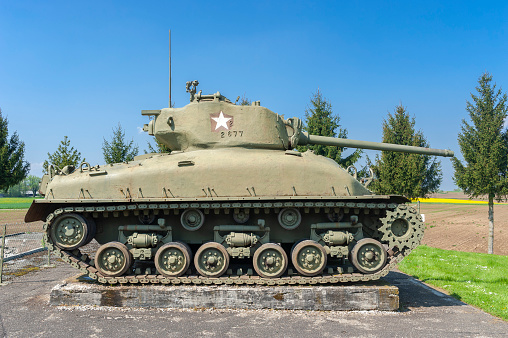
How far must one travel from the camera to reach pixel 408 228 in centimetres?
854

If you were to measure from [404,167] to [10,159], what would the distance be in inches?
1010

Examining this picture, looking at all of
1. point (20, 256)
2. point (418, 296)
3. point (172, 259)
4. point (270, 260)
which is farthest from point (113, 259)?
point (20, 256)

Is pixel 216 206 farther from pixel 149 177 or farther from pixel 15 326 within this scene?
pixel 15 326

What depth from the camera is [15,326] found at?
267 inches

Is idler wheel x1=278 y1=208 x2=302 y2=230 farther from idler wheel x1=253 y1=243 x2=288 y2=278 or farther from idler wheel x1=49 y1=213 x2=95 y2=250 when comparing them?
idler wheel x1=49 y1=213 x2=95 y2=250

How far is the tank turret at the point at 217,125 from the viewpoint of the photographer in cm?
950

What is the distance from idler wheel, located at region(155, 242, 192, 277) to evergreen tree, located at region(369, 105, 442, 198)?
14820 mm

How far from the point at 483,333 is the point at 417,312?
149 centimetres

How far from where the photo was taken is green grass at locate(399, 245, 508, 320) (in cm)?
867

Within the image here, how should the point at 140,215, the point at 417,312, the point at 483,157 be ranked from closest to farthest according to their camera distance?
the point at 417,312
the point at 140,215
the point at 483,157

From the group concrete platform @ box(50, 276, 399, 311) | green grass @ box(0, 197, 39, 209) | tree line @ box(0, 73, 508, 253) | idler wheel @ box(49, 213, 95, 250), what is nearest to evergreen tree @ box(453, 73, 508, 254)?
tree line @ box(0, 73, 508, 253)

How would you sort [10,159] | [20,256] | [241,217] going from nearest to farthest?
[241,217] → [20,256] → [10,159]

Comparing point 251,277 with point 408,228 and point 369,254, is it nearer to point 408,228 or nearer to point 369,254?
point 369,254

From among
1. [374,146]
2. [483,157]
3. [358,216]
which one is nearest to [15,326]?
[358,216]
